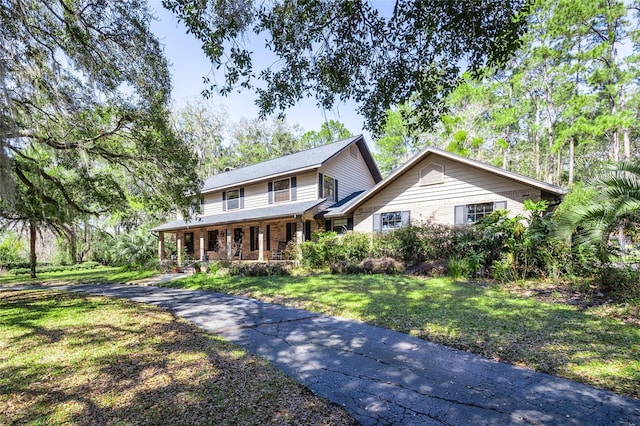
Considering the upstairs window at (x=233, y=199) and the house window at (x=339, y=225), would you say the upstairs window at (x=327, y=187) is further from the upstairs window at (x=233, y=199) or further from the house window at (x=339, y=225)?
the upstairs window at (x=233, y=199)

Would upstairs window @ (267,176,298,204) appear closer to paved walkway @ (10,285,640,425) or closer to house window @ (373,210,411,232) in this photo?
house window @ (373,210,411,232)

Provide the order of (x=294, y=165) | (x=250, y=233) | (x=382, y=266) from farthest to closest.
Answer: (x=250, y=233) → (x=294, y=165) → (x=382, y=266)

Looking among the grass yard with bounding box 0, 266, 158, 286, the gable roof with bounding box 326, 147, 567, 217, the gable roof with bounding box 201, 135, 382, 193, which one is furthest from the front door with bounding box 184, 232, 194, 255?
the gable roof with bounding box 326, 147, 567, 217

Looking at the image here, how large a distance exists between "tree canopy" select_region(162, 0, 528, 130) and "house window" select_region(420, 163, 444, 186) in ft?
29.2

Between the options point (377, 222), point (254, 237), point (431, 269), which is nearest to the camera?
point (431, 269)

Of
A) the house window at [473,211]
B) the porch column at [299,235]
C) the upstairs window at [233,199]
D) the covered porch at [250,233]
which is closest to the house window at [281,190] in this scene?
the covered porch at [250,233]

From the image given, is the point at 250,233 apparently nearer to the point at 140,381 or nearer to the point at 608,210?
the point at 140,381

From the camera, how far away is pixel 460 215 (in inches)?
514

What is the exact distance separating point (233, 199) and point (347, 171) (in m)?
7.40

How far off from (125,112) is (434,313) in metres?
8.58

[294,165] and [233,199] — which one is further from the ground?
[294,165]

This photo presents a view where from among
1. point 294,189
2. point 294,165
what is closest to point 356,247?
point 294,189

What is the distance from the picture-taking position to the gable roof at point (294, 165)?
55.3ft

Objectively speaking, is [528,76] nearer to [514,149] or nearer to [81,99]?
[514,149]
